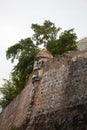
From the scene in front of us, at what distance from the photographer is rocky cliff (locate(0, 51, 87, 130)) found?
18.8 metres

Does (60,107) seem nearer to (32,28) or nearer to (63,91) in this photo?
(63,91)

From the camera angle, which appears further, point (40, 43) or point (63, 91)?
point (40, 43)

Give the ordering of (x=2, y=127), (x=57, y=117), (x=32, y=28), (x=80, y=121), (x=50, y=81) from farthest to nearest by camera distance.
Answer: (x=32, y=28) < (x=2, y=127) < (x=50, y=81) < (x=57, y=117) < (x=80, y=121)

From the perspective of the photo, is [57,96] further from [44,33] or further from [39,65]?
[44,33]

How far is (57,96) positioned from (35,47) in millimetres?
12339

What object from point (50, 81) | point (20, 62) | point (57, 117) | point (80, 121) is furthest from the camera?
point (20, 62)

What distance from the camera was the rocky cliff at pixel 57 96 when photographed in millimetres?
18781

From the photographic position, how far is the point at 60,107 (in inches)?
774

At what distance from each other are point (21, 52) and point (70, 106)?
1376 centimetres

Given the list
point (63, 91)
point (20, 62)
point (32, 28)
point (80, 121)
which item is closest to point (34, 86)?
point (63, 91)

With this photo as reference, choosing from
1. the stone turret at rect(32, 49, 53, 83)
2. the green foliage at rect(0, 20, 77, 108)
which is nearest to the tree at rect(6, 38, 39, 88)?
the green foliage at rect(0, 20, 77, 108)

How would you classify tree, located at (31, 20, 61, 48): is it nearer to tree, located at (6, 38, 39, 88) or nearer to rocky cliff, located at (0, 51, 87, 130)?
tree, located at (6, 38, 39, 88)

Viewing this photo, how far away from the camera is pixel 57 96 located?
66.9ft

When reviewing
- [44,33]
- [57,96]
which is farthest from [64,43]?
[57,96]
